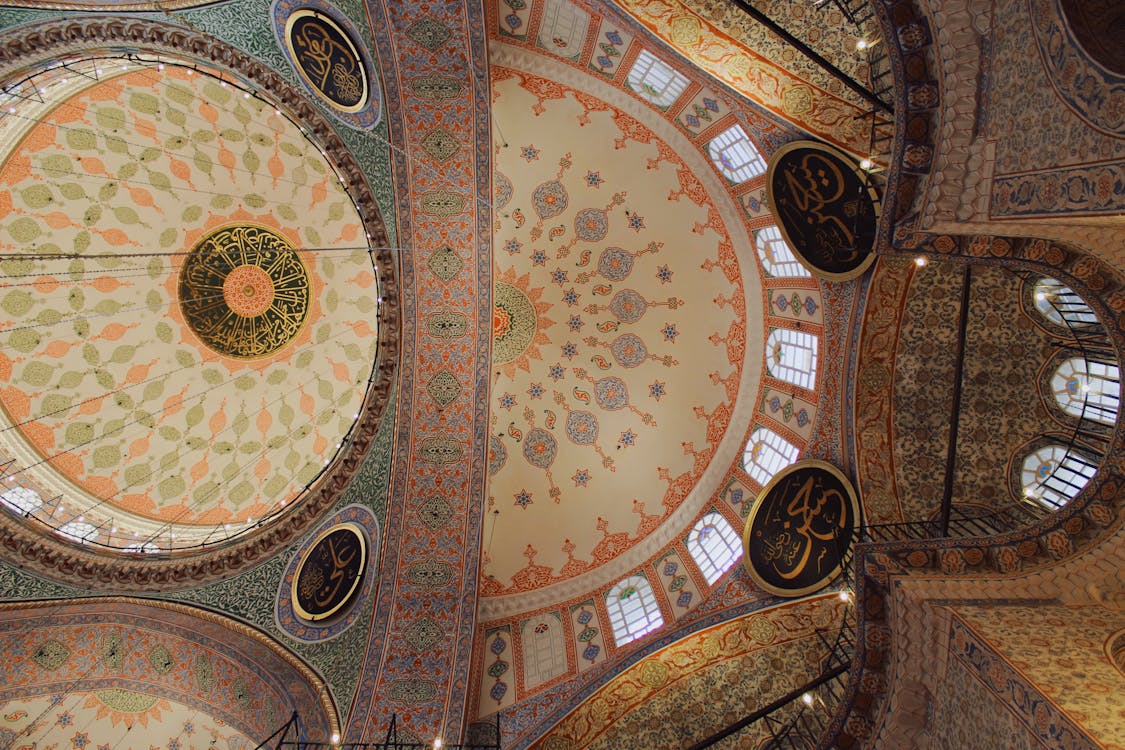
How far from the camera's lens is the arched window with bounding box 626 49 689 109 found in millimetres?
8539

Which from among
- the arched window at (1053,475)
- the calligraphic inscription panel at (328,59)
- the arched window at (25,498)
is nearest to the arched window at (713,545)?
the arched window at (1053,475)

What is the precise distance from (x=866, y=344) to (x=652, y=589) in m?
6.10

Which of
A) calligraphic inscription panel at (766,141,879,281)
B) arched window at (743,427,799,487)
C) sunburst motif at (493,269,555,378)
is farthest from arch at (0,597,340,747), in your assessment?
calligraphic inscription panel at (766,141,879,281)

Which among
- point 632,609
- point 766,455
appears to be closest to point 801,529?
point 766,455

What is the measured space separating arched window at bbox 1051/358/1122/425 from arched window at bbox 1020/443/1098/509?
605mm

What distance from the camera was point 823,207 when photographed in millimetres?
7488

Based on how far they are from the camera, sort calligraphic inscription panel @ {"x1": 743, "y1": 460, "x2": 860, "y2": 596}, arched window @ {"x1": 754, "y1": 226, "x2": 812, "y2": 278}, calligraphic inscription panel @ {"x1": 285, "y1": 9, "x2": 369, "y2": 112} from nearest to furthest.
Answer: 1. calligraphic inscription panel @ {"x1": 285, "y1": 9, "x2": 369, "y2": 112}
2. calligraphic inscription panel @ {"x1": 743, "y1": 460, "x2": 860, "y2": 596}
3. arched window @ {"x1": 754, "y1": 226, "x2": 812, "y2": 278}

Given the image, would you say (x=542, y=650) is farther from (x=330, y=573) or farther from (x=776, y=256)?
(x=776, y=256)

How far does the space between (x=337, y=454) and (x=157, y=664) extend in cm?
389

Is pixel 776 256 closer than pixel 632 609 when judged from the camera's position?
Yes

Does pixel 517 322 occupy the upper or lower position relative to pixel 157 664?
upper

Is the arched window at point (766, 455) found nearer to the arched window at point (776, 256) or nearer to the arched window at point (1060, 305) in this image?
the arched window at point (776, 256)

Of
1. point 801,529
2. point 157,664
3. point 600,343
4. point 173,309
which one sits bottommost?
point 157,664

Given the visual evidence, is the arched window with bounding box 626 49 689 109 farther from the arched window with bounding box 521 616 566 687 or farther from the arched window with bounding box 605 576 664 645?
the arched window with bounding box 521 616 566 687
